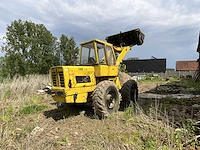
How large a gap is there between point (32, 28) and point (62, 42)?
366cm

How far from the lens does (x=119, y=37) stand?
7297 mm

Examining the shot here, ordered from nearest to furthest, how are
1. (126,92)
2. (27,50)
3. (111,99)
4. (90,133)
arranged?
(90,133) < (111,99) < (126,92) < (27,50)

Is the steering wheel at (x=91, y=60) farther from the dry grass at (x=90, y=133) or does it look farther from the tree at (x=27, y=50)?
the tree at (x=27, y=50)

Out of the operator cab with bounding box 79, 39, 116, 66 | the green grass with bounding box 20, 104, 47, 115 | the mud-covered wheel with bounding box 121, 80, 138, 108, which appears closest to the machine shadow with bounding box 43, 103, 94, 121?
the green grass with bounding box 20, 104, 47, 115

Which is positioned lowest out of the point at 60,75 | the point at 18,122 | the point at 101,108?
the point at 18,122

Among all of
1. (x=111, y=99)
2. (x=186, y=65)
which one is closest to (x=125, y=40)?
(x=111, y=99)

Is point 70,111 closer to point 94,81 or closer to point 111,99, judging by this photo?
point 94,81

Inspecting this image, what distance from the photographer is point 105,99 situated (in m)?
4.92

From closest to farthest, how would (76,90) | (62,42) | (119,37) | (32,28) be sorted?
(76,90), (119,37), (32,28), (62,42)

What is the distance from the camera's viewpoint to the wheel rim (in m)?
5.11

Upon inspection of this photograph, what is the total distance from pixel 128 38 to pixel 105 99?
342cm

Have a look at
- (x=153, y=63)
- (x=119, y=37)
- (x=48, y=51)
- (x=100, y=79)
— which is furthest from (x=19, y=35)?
(x=153, y=63)

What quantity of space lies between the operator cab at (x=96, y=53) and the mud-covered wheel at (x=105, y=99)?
856mm

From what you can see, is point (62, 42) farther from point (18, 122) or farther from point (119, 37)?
point (18, 122)
